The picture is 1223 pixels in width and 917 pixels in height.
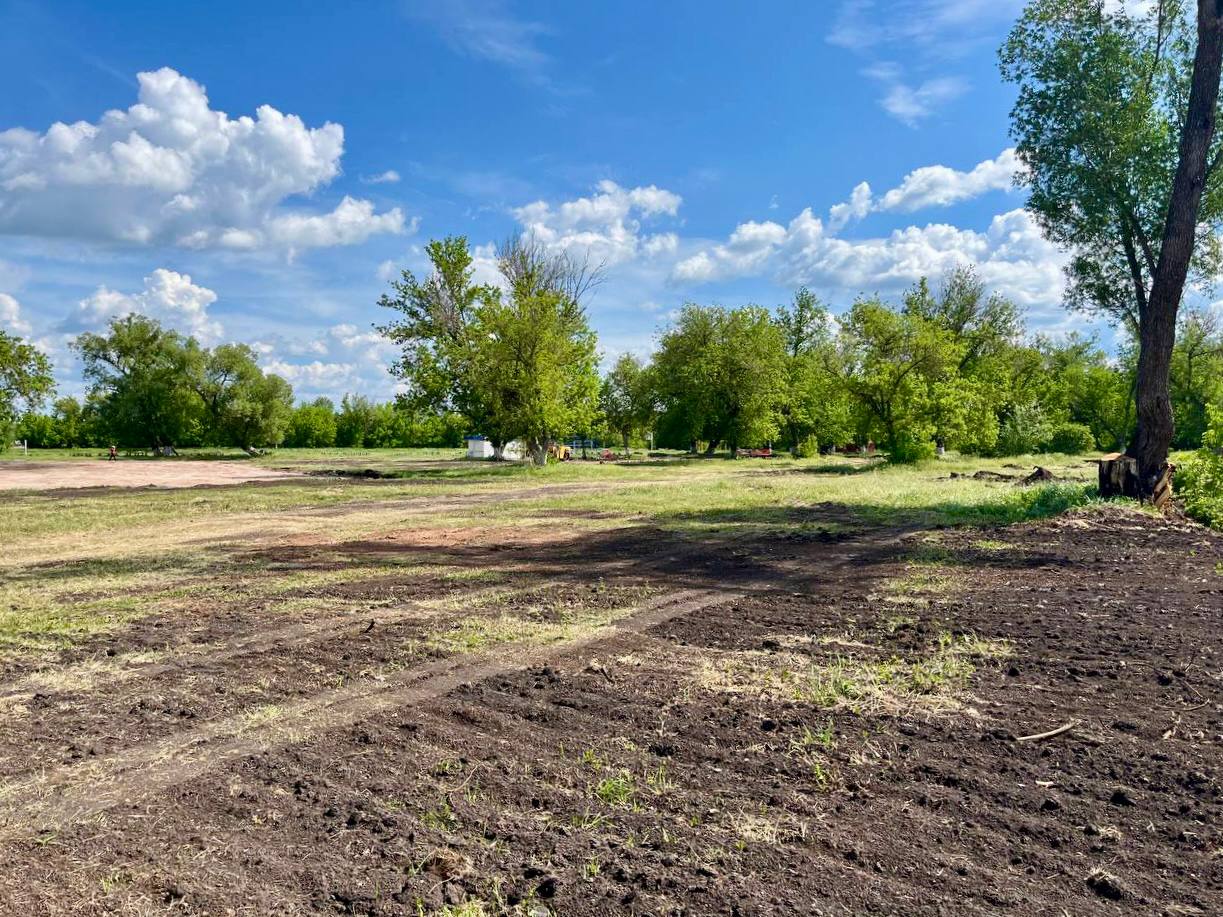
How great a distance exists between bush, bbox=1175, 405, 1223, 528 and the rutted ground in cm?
618

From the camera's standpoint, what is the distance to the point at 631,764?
378cm

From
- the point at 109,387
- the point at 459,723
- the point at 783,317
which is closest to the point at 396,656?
the point at 459,723

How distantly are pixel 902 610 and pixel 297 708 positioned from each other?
527cm

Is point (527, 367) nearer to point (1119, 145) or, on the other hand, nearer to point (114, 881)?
point (1119, 145)

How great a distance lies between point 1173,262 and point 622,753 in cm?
1637

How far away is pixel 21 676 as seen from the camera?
5.31 meters

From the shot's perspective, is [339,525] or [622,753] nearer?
[622,753]

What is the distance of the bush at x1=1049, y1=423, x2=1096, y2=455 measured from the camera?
182 ft

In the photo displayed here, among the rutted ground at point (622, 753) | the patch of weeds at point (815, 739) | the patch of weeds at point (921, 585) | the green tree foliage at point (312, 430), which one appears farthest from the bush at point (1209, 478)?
the green tree foliage at point (312, 430)

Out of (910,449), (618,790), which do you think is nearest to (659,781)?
(618,790)

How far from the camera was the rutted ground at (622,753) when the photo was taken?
2.78 metres

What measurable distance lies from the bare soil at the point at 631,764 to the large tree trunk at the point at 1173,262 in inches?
372

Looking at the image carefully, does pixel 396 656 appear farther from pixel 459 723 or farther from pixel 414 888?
pixel 414 888

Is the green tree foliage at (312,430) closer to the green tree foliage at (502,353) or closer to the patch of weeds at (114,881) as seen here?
the green tree foliage at (502,353)
